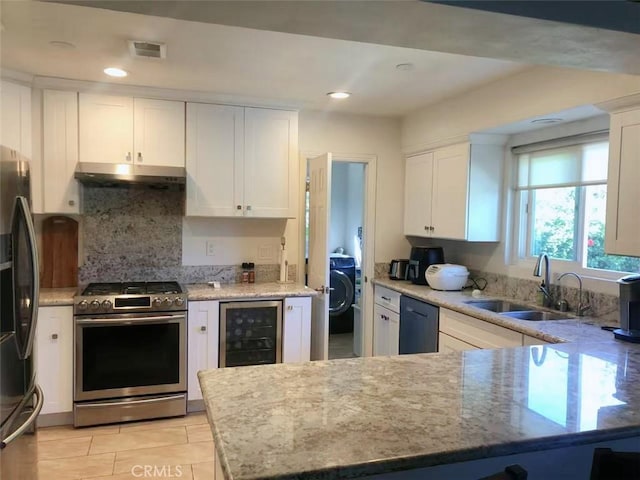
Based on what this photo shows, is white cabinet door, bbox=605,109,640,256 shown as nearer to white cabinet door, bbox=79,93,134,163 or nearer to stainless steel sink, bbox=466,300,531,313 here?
stainless steel sink, bbox=466,300,531,313

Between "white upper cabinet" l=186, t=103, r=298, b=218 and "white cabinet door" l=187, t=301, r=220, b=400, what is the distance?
76 cm

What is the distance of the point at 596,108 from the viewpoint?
2.65 m

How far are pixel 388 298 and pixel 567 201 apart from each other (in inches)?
63.9

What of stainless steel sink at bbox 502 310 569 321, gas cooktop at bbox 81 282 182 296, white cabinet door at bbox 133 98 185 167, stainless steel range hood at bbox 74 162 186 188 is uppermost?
white cabinet door at bbox 133 98 185 167

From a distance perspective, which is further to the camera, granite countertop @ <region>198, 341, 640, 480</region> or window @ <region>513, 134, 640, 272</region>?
window @ <region>513, 134, 640, 272</region>

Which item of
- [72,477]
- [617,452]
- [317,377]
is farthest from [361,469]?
[72,477]

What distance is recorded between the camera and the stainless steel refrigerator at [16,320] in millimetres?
1923

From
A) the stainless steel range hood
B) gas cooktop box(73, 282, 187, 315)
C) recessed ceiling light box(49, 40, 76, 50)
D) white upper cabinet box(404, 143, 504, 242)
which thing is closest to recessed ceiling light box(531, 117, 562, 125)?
white upper cabinet box(404, 143, 504, 242)

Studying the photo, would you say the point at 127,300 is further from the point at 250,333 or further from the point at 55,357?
the point at 250,333

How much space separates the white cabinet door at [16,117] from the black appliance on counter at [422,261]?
3.04m

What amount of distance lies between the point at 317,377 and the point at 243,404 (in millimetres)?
316

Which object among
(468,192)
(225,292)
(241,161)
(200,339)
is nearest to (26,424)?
(200,339)

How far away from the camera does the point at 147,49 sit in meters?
2.72

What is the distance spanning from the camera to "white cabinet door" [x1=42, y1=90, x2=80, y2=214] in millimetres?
3406
